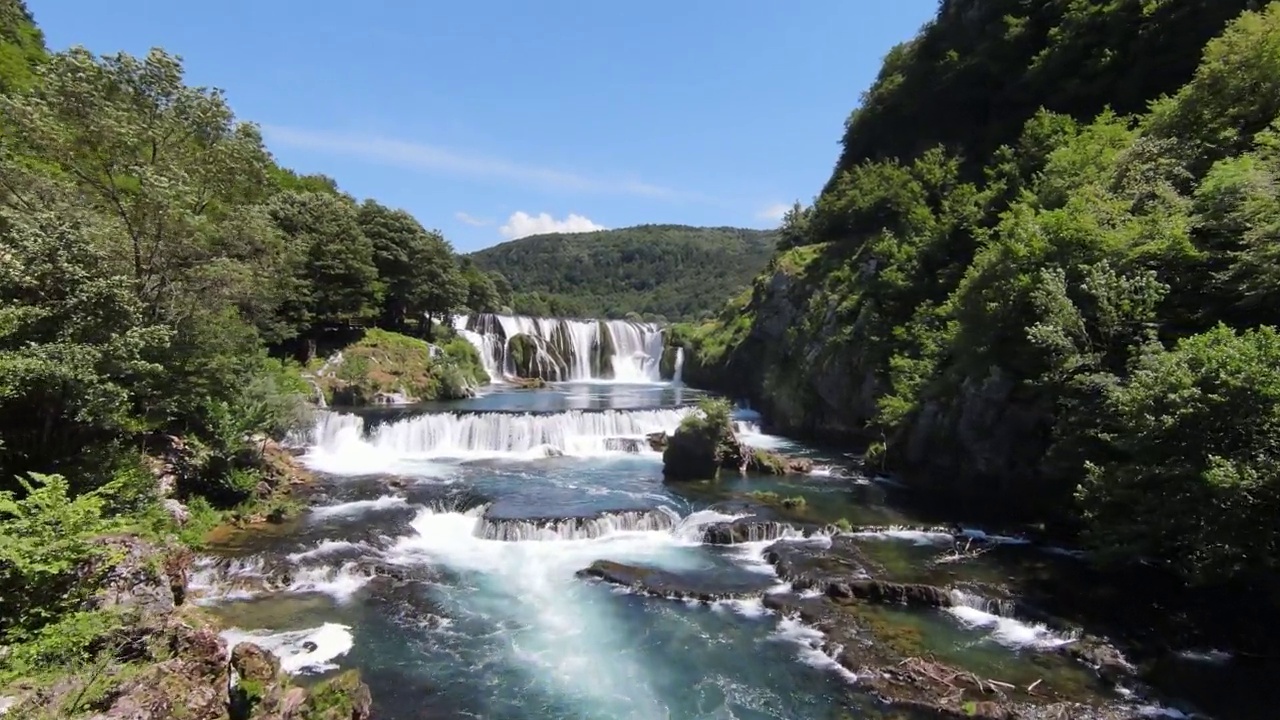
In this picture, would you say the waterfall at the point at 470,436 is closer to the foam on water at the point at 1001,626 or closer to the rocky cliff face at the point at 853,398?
the rocky cliff face at the point at 853,398

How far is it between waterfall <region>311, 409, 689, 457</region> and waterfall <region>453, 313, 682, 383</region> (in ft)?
82.1

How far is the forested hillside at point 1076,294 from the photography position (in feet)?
36.2

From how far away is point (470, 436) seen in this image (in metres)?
29.0

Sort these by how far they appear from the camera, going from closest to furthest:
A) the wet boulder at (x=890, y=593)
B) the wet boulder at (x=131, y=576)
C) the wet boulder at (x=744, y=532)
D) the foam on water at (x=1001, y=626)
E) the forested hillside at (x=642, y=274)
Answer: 1. the wet boulder at (x=131, y=576)
2. the foam on water at (x=1001, y=626)
3. the wet boulder at (x=890, y=593)
4. the wet boulder at (x=744, y=532)
5. the forested hillside at (x=642, y=274)

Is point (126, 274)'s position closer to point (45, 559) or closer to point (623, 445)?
point (45, 559)

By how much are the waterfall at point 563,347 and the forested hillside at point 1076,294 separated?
2213 centimetres

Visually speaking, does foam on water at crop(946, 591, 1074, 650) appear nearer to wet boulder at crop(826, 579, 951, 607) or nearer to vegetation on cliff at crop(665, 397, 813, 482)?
wet boulder at crop(826, 579, 951, 607)

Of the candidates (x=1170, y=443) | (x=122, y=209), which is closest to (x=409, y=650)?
(x=122, y=209)

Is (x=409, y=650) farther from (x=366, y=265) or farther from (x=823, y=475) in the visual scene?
(x=366, y=265)

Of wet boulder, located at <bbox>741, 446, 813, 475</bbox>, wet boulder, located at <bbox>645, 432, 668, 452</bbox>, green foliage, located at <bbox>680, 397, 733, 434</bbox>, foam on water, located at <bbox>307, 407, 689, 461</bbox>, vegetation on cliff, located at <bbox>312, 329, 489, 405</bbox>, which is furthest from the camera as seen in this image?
vegetation on cliff, located at <bbox>312, 329, 489, 405</bbox>

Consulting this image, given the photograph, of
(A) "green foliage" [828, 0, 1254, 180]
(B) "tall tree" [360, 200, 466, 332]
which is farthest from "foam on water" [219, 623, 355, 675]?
(A) "green foliage" [828, 0, 1254, 180]

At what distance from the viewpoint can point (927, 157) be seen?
38094 mm

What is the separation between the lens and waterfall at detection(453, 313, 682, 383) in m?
56.2

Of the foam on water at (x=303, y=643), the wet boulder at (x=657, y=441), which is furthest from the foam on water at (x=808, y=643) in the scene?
the wet boulder at (x=657, y=441)
